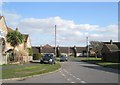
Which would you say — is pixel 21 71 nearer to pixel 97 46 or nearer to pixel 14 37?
pixel 14 37

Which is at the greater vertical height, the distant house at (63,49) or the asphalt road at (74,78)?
the distant house at (63,49)

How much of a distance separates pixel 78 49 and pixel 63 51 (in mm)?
9616

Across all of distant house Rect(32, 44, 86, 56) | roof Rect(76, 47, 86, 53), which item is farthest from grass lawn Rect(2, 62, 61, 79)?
roof Rect(76, 47, 86, 53)

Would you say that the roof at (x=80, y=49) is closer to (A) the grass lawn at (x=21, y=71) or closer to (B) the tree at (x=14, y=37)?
(B) the tree at (x=14, y=37)

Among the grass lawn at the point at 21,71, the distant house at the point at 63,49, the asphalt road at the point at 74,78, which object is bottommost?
the asphalt road at the point at 74,78

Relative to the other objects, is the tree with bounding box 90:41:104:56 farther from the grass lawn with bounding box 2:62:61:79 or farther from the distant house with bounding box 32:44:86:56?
the grass lawn with bounding box 2:62:61:79

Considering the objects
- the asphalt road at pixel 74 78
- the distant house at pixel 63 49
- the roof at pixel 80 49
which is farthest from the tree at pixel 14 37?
the roof at pixel 80 49

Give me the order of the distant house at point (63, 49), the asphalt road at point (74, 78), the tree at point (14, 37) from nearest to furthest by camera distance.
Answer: the asphalt road at point (74, 78)
the tree at point (14, 37)
the distant house at point (63, 49)

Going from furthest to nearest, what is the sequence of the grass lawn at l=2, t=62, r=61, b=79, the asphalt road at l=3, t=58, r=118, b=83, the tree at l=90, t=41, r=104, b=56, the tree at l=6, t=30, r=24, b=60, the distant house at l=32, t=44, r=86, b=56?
the distant house at l=32, t=44, r=86, b=56 < the tree at l=90, t=41, r=104, b=56 < the tree at l=6, t=30, r=24, b=60 < the grass lawn at l=2, t=62, r=61, b=79 < the asphalt road at l=3, t=58, r=118, b=83

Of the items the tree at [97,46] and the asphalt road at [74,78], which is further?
the tree at [97,46]

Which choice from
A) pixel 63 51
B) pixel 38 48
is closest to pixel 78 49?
pixel 63 51

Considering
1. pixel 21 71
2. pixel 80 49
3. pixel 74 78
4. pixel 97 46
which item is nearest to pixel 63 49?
pixel 80 49

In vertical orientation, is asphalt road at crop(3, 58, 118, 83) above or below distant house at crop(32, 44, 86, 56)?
below

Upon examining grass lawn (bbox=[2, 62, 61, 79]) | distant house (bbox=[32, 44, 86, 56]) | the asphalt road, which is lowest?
the asphalt road
